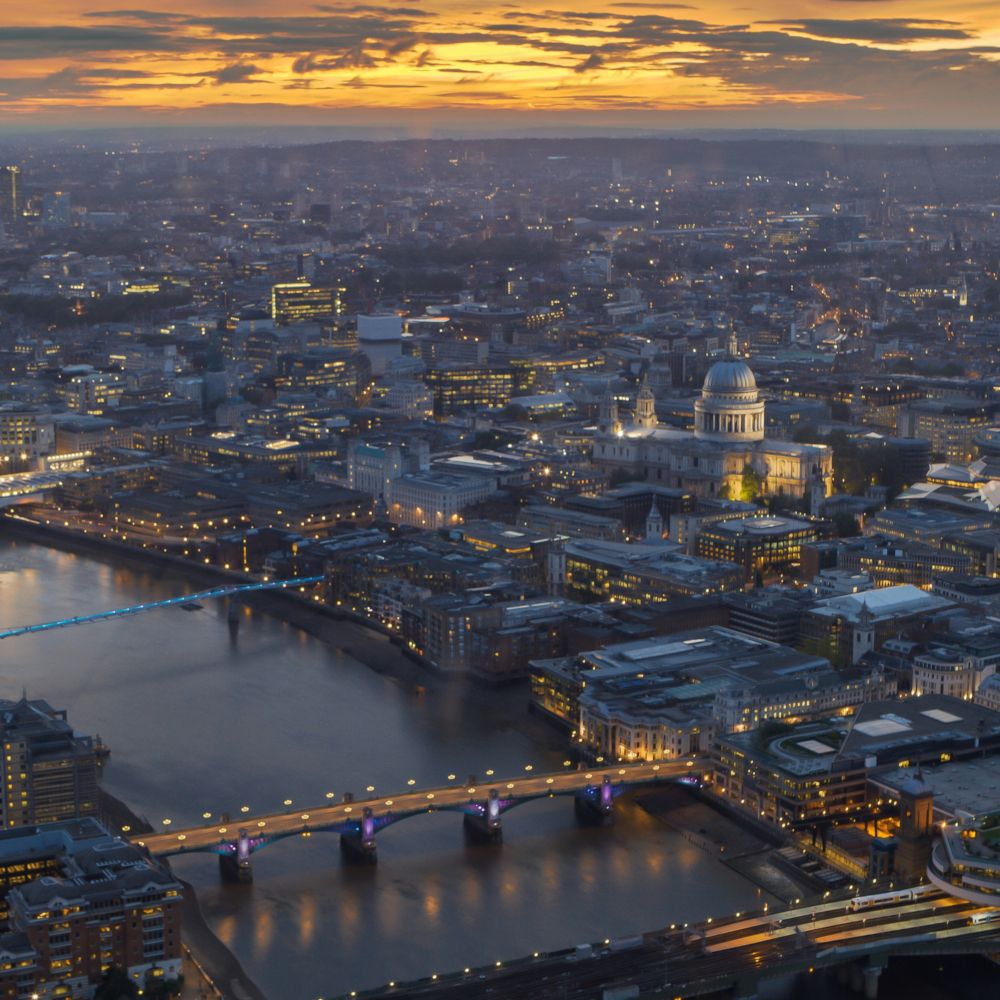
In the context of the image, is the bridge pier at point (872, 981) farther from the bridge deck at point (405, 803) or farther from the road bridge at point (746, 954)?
the bridge deck at point (405, 803)

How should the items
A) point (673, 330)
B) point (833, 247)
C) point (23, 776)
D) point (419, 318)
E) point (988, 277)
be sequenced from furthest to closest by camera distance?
point (833, 247) < point (988, 277) < point (419, 318) < point (673, 330) < point (23, 776)

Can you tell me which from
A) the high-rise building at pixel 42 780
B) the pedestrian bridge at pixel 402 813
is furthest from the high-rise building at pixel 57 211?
the pedestrian bridge at pixel 402 813

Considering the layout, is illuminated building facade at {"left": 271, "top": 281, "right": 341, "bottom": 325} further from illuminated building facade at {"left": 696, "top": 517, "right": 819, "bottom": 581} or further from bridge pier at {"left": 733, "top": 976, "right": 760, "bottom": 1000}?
bridge pier at {"left": 733, "top": 976, "right": 760, "bottom": 1000}

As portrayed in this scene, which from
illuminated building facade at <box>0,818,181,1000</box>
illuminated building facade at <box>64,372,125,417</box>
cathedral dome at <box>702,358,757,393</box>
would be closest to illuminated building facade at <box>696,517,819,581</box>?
cathedral dome at <box>702,358,757,393</box>

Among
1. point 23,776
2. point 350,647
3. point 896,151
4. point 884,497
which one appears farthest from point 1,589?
point 896,151

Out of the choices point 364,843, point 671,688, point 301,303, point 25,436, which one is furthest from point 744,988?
point 301,303

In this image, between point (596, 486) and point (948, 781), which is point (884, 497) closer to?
point (596, 486)
